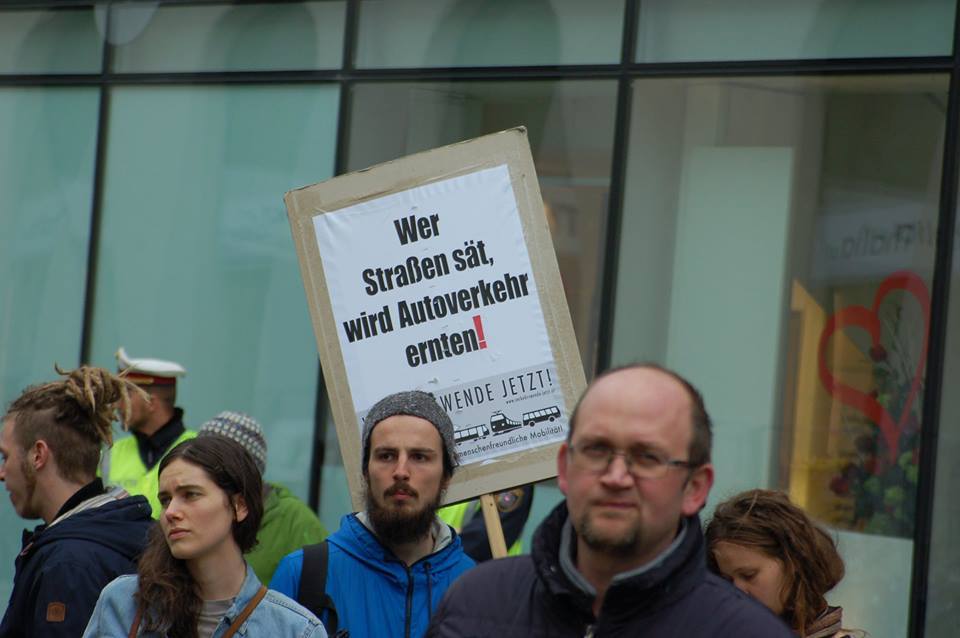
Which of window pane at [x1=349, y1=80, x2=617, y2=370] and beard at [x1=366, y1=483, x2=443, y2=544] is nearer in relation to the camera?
beard at [x1=366, y1=483, x2=443, y2=544]

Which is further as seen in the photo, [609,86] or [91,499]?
[609,86]

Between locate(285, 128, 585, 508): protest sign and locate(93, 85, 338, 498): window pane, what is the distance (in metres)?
4.43

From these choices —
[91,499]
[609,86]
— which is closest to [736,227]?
[609,86]

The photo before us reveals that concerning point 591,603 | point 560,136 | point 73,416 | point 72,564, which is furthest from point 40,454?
point 560,136

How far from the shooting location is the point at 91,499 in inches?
178

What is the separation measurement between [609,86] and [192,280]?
3.12m

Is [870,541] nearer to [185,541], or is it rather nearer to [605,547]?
[185,541]

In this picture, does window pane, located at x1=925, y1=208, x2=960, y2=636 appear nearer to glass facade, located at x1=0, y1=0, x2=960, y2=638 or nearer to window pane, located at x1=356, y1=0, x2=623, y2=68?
glass facade, located at x1=0, y1=0, x2=960, y2=638

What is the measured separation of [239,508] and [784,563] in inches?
59.0

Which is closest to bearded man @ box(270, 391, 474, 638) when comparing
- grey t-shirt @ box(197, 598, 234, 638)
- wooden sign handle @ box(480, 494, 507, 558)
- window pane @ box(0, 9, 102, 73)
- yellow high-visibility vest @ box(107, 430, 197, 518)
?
wooden sign handle @ box(480, 494, 507, 558)

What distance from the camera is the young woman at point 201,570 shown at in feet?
12.4

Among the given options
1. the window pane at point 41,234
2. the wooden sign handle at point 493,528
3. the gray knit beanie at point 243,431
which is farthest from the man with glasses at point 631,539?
the window pane at point 41,234

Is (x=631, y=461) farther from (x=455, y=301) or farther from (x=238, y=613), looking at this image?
(x=455, y=301)

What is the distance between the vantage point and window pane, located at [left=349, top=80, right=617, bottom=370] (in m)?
8.38
